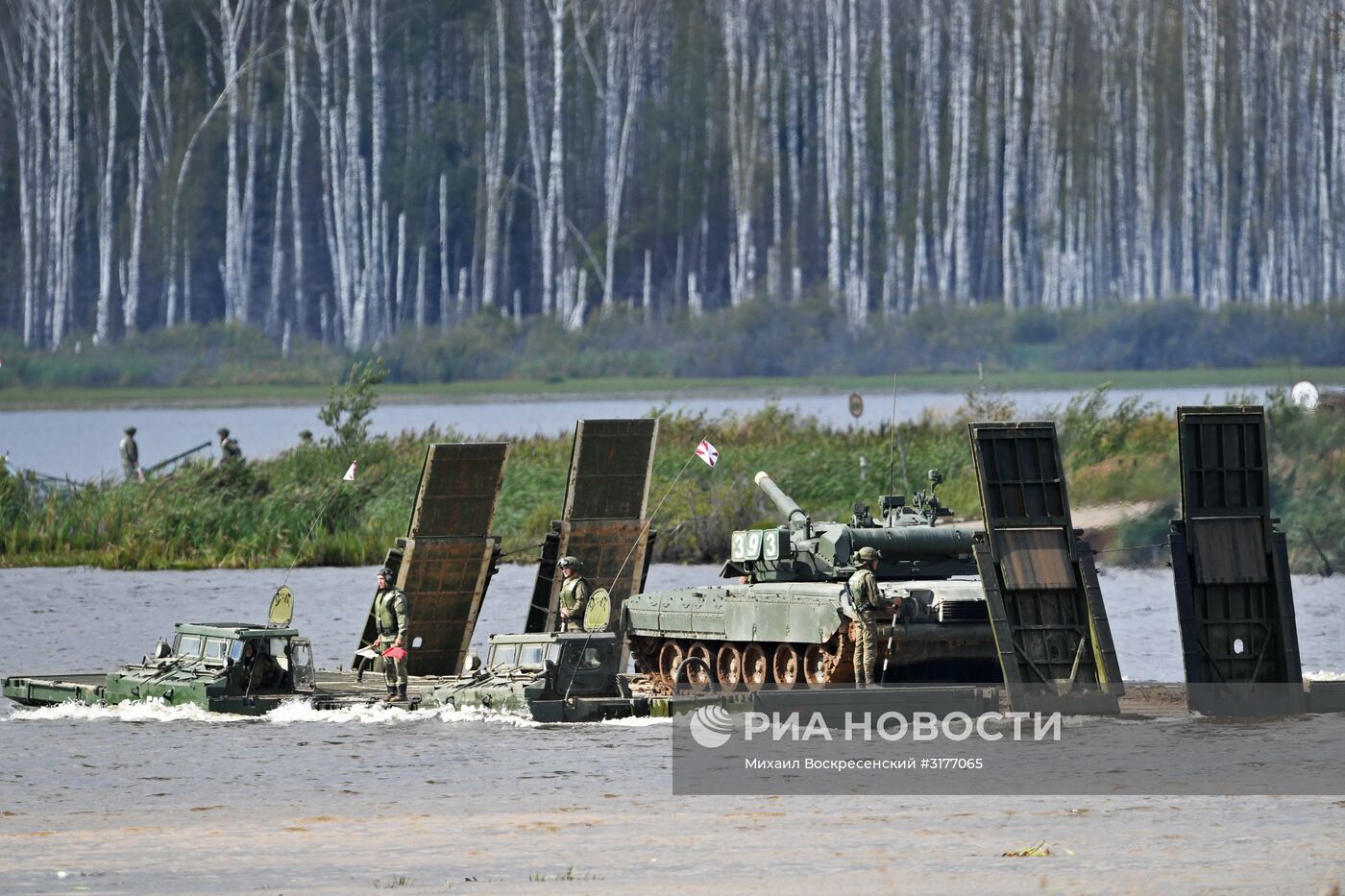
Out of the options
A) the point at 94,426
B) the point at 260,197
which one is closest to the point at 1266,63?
the point at 260,197

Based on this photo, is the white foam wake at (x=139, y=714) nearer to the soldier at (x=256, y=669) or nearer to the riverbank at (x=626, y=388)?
the soldier at (x=256, y=669)

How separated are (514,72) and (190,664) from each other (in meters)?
56.7

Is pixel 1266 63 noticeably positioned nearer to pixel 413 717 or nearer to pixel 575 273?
pixel 575 273

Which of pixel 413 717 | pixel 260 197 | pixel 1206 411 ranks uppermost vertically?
pixel 260 197

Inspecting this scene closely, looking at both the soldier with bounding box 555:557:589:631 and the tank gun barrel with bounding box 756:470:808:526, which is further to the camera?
the tank gun barrel with bounding box 756:470:808:526

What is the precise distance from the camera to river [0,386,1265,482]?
6188cm

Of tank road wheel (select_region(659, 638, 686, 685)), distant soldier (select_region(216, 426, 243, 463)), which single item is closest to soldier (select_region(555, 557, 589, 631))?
tank road wheel (select_region(659, 638, 686, 685))

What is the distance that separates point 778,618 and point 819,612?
92 centimetres

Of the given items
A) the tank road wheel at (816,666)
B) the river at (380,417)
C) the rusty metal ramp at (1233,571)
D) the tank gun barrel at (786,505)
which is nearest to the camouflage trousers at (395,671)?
the tank road wheel at (816,666)

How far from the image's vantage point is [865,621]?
27.4 m

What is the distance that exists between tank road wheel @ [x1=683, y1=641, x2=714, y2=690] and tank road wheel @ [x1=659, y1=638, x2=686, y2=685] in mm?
132

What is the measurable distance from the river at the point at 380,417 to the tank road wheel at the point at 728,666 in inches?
→ 1095

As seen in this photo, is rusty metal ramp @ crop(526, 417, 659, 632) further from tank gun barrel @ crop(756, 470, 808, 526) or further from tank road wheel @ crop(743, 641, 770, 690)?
tank road wheel @ crop(743, 641, 770, 690)

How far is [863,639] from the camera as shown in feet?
90.1
